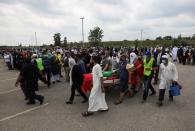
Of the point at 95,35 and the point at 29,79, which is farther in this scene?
the point at 95,35

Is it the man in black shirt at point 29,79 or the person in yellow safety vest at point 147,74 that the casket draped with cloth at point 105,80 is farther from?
the man in black shirt at point 29,79

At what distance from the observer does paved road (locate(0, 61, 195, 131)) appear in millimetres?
7406

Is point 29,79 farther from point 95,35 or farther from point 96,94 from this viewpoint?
point 95,35

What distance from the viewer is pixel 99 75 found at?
8.42m

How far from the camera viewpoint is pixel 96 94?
8.55m

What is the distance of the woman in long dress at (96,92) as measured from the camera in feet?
27.7

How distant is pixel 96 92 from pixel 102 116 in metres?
0.74

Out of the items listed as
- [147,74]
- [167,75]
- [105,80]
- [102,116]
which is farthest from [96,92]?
[167,75]

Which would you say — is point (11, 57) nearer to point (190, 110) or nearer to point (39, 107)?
point (39, 107)

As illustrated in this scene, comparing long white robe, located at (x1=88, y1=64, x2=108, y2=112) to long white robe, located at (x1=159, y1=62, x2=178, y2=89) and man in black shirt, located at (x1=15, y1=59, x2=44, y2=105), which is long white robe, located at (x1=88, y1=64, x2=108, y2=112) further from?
man in black shirt, located at (x1=15, y1=59, x2=44, y2=105)

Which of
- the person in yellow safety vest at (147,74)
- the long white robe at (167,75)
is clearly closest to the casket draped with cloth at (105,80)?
the person in yellow safety vest at (147,74)

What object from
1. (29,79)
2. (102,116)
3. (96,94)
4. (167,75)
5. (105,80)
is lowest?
(102,116)

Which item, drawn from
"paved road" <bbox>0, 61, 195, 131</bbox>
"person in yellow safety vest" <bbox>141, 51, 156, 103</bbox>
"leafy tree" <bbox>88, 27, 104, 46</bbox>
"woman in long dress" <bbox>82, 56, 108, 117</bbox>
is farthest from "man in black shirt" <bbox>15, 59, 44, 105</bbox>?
"leafy tree" <bbox>88, 27, 104, 46</bbox>

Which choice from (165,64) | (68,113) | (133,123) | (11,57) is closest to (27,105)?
(68,113)
